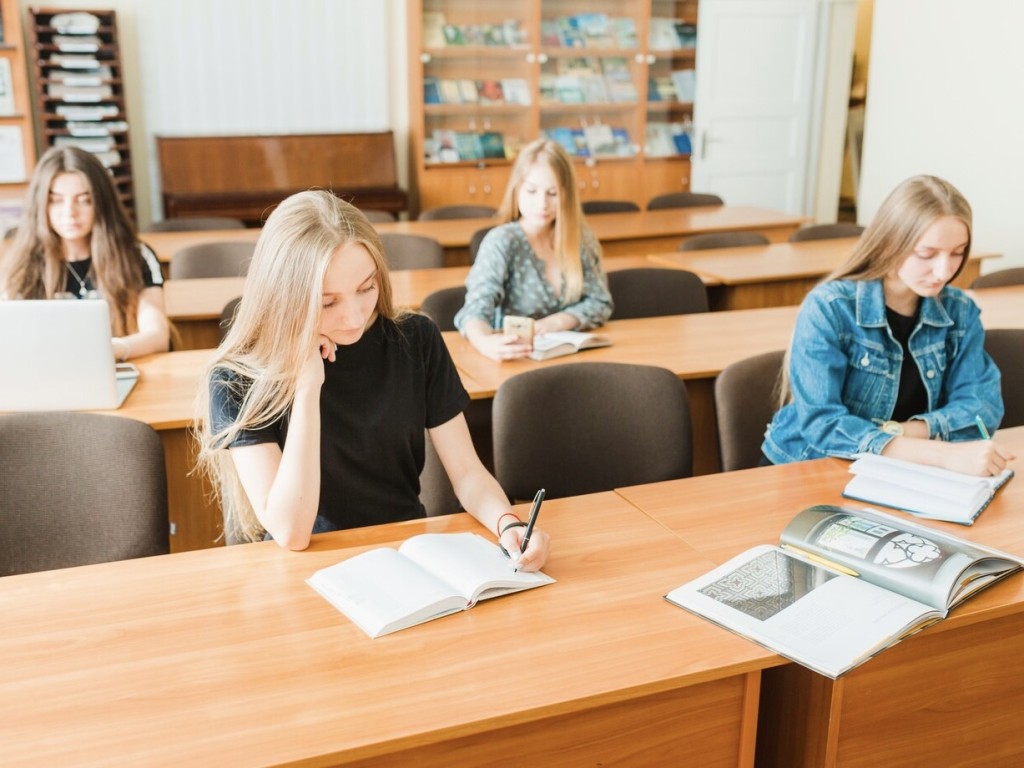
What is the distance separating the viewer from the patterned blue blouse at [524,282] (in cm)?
317

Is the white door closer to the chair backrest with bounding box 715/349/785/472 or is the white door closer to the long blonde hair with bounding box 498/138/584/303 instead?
the long blonde hair with bounding box 498/138/584/303

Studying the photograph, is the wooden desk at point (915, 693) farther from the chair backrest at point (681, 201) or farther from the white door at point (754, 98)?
the white door at point (754, 98)

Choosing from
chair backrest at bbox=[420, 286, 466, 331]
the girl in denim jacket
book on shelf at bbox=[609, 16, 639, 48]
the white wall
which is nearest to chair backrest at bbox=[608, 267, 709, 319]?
chair backrest at bbox=[420, 286, 466, 331]

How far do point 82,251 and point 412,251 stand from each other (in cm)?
159

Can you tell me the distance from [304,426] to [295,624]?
0.36 metres

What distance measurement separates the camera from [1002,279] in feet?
12.6

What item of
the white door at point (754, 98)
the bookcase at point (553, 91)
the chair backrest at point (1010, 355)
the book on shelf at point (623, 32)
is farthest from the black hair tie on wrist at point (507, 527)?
the book on shelf at point (623, 32)

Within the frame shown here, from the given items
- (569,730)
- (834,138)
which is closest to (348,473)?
(569,730)

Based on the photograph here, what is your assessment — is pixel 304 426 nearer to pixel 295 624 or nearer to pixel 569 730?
pixel 295 624

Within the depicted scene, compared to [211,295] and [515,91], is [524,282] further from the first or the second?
[515,91]

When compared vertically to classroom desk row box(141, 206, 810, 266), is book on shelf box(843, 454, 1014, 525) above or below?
below

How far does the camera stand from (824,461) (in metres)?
2.10

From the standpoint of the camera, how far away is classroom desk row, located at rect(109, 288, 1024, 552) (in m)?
2.46

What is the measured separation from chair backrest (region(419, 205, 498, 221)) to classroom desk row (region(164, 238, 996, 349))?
128 centimetres
